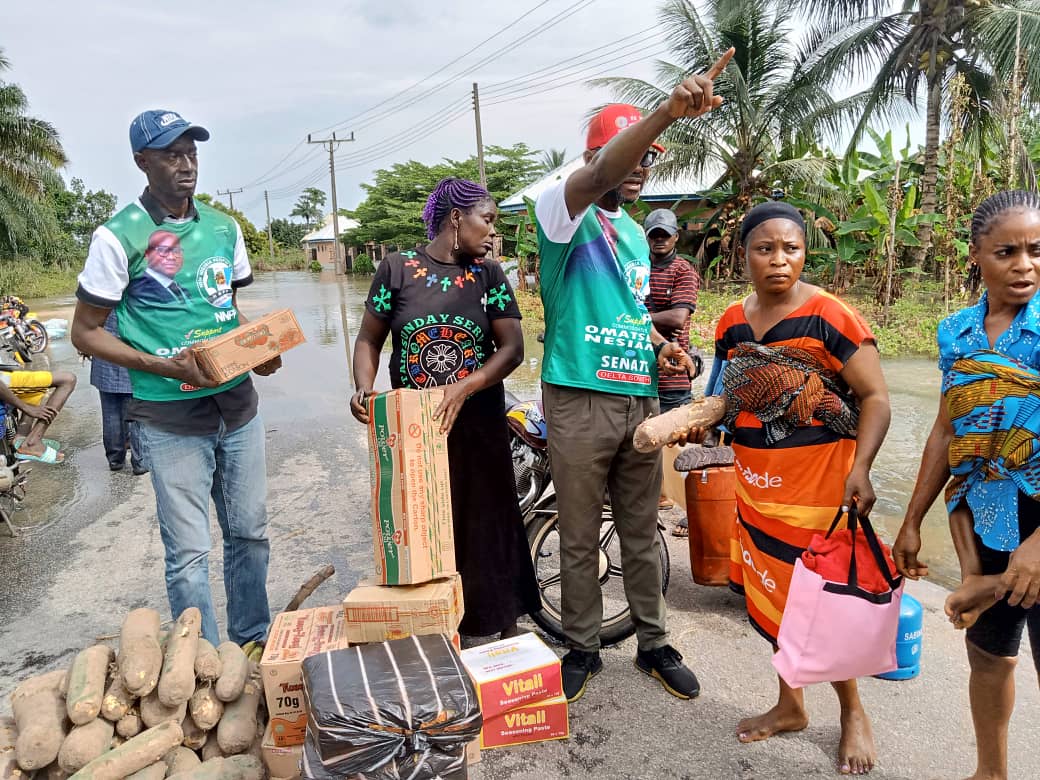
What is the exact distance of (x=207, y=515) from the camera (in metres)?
3.04

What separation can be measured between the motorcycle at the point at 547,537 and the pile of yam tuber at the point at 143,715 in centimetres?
139

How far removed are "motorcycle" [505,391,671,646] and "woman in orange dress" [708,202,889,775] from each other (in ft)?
2.66

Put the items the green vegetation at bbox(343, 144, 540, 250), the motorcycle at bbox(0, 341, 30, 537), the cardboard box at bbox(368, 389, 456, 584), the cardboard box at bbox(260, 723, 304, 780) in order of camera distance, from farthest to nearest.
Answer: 1. the green vegetation at bbox(343, 144, 540, 250)
2. the motorcycle at bbox(0, 341, 30, 537)
3. the cardboard box at bbox(368, 389, 456, 584)
4. the cardboard box at bbox(260, 723, 304, 780)

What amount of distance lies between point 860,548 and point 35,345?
55.6 ft

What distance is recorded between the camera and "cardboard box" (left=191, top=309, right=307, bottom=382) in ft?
9.07

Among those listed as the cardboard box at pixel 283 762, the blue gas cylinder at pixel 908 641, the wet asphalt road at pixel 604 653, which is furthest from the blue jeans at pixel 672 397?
the cardboard box at pixel 283 762

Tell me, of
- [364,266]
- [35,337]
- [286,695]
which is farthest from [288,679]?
[364,266]

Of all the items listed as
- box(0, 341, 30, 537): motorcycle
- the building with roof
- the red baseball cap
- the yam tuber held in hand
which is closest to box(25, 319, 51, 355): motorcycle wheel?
box(0, 341, 30, 537): motorcycle

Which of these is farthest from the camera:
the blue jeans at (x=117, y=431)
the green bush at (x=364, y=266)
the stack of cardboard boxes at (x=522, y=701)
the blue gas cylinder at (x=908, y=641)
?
the green bush at (x=364, y=266)

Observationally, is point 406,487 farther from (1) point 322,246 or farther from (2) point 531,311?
(1) point 322,246

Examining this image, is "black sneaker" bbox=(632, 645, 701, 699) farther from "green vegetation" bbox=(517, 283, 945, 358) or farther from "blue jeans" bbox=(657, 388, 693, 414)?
"green vegetation" bbox=(517, 283, 945, 358)

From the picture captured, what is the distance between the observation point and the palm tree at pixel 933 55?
1284 cm

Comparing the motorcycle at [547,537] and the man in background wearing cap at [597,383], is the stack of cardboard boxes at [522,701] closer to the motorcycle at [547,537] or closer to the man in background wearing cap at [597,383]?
the man in background wearing cap at [597,383]

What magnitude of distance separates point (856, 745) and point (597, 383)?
1568mm
